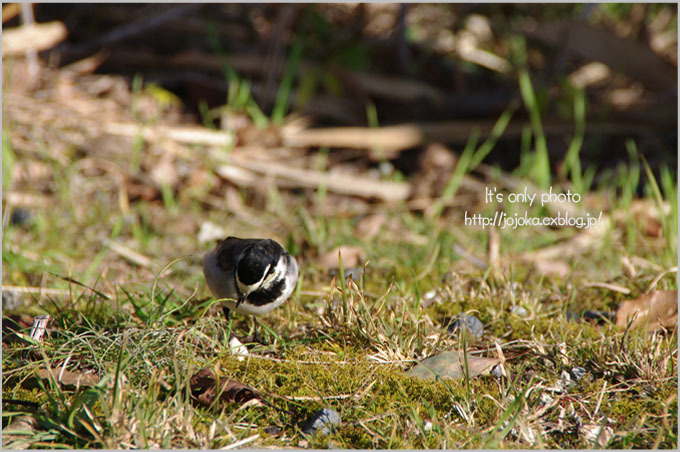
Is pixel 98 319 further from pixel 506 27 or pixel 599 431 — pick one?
pixel 506 27

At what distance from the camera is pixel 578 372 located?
10.1ft

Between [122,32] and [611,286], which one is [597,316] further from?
[122,32]

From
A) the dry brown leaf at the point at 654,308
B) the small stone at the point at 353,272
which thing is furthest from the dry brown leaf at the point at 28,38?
the dry brown leaf at the point at 654,308

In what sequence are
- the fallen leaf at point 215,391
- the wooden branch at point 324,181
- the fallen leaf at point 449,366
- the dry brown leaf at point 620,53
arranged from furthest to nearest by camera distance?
the dry brown leaf at point 620,53
the wooden branch at point 324,181
the fallen leaf at point 449,366
the fallen leaf at point 215,391

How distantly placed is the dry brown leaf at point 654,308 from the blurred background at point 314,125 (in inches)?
29.3

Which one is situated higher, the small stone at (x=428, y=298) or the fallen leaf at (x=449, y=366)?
the fallen leaf at (x=449, y=366)

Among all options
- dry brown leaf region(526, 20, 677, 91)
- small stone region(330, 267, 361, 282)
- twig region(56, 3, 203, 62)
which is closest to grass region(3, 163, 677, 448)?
small stone region(330, 267, 361, 282)

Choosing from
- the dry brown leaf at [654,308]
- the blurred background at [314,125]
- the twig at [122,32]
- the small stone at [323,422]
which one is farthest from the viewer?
the twig at [122,32]

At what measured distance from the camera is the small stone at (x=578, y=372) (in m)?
3.05

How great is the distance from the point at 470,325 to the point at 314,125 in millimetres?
3639

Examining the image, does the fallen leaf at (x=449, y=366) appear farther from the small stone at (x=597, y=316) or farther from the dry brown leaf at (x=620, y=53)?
the dry brown leaf at (x=620, y=53)

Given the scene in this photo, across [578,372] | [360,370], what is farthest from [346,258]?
[578,372]

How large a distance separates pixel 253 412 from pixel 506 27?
20.0 ft

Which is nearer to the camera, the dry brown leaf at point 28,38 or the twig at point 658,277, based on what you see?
the twig at point 658,277
